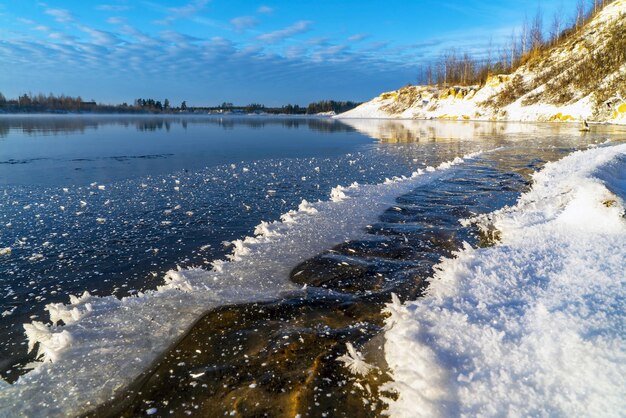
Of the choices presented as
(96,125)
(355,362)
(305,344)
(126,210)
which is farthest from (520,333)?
(96,125)

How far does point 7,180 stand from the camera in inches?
478

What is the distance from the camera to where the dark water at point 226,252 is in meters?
3.17

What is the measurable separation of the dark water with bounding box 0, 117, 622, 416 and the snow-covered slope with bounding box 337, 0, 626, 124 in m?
44.9

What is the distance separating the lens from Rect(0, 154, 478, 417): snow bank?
120 inches

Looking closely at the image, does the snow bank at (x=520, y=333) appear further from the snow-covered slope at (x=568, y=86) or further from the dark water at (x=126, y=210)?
the snow-covered slope at (x=568, y=86)

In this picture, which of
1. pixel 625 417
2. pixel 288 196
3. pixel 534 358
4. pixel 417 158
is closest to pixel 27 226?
pixel 288 196

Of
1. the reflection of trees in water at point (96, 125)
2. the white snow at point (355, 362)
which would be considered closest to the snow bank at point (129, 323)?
the white snow at point (355, 362)

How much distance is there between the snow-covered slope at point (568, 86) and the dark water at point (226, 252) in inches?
1768

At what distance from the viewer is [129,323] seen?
400cm

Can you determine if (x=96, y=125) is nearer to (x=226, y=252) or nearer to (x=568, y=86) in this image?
(x=226, y=252)

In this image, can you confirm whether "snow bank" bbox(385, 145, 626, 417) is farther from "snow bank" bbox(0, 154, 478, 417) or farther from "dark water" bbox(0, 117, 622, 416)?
"snow bank" bbox(0, 154, 478, 417)

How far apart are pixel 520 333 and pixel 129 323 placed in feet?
13.1

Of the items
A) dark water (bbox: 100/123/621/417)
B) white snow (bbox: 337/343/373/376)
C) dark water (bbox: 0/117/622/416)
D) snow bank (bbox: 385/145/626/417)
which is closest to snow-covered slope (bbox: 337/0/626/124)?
dark water (bbox: 0/117/622/416)

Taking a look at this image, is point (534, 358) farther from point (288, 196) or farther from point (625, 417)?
point (288, 196)
